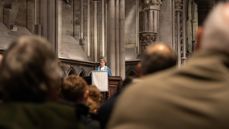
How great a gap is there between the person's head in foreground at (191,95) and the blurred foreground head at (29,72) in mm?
377

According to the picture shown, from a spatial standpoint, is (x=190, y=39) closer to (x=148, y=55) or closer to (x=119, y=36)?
(x=119, y=36)

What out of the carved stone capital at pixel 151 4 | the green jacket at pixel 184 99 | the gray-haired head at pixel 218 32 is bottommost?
the green jacket at pixel 184 99

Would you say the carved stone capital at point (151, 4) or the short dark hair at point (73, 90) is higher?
the carved stone capital at point (151, 4)

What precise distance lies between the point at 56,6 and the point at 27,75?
40.0ft

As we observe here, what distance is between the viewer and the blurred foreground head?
1.88 metres

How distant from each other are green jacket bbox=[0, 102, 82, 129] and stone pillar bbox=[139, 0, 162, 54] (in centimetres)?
1497

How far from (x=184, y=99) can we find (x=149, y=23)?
51.3 ft

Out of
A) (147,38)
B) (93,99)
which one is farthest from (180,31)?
(93,99)

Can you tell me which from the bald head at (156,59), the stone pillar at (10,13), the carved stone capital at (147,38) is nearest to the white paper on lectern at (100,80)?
the stone pillar at (10,13)

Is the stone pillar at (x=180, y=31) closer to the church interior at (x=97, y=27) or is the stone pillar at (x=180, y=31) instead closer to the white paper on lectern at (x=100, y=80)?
the church interior at (x=97, y=27)

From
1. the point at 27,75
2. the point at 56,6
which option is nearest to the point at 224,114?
the point at 27,75

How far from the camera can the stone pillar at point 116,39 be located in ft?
50.6

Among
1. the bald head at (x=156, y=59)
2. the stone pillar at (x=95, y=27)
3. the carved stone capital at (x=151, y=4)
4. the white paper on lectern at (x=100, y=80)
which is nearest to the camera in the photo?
the bald head at (x=156, y=59)

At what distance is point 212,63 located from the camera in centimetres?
159
